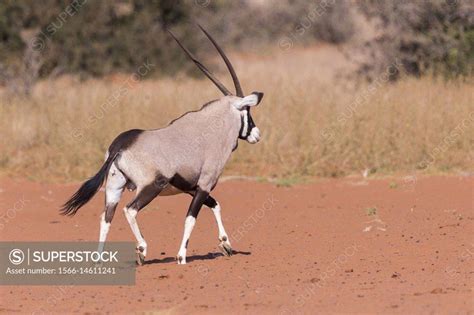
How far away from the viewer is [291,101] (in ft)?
51.9

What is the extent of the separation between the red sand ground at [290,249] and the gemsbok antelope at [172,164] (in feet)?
1.63

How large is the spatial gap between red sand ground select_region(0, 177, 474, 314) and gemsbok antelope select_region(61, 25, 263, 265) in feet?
1.63

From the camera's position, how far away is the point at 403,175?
1428cm

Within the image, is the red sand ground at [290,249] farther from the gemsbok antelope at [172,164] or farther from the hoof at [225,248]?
the gemsbok antelope at [172,164]

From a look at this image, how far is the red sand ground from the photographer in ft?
23.4

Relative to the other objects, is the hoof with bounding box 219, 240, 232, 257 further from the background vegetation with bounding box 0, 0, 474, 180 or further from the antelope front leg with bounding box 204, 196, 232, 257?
the background vegetation with bounding box 0, 0, 474, 180

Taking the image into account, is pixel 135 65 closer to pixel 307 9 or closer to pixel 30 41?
pixel 30 41

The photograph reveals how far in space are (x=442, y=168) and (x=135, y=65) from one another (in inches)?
515

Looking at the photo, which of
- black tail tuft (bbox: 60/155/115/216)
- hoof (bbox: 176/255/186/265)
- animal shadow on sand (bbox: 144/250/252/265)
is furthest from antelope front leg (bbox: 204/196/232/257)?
black tail tuft (bbox: 60/155/115/216)

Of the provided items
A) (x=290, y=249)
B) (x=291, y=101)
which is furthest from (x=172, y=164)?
(x=291, y=101)

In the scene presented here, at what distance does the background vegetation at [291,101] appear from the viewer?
14.8 metres

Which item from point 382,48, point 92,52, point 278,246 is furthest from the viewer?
point 92,52

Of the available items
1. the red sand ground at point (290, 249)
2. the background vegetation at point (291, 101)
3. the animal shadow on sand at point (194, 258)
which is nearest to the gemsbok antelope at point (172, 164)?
the animal shadow on sand at point (194, 258)

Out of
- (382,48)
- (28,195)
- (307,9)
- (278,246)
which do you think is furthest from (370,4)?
(307,9)
